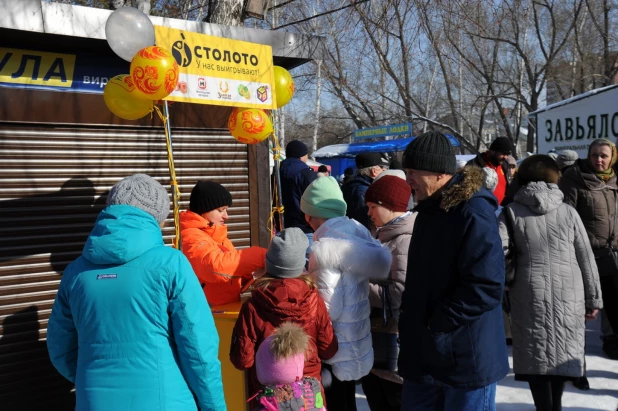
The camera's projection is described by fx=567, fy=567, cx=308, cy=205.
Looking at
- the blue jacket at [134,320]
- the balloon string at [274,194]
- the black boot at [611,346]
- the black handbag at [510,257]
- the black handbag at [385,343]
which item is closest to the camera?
the blue jacket at [134,320]

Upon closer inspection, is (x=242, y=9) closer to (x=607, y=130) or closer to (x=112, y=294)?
(x=112, y=294)

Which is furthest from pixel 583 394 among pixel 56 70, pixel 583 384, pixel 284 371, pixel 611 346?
pixel 56 70

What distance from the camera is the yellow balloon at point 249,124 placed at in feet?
15.4

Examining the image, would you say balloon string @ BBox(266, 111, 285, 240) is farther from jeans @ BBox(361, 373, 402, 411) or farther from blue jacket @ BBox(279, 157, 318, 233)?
jeans @ BBox(361, 373, 402, 411)

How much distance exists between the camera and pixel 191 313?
2.37m

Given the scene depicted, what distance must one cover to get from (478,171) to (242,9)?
3718 mm

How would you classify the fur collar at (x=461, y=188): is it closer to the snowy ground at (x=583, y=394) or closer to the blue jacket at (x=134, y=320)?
the blue jacket at (x=134, y=320)

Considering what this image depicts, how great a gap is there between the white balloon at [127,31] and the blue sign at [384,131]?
62.7 feet

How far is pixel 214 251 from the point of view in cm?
348

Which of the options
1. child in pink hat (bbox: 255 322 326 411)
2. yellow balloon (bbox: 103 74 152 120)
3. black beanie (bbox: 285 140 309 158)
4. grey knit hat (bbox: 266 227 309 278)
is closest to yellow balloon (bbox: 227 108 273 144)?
yellow balloon (bbox: 103 74 152 120)

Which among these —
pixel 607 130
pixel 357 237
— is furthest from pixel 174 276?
pixel 607 130

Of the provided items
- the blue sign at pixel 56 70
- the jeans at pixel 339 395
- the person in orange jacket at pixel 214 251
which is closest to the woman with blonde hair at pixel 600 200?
the jeans at pixel 339 395

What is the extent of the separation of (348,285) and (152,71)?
6.16 feet

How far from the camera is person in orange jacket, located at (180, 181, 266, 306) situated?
346 centimetres
